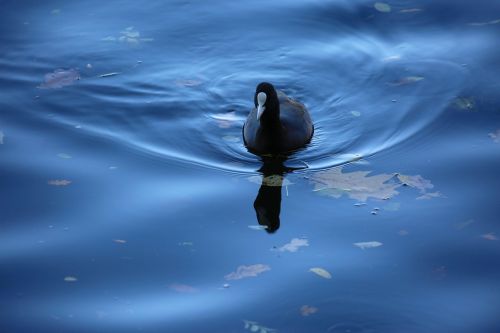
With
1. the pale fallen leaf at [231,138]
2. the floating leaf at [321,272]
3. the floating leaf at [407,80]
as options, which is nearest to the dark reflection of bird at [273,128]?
the pale fallen leaf at [231,138]

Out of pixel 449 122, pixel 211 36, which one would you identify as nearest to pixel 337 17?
pixel 211 36

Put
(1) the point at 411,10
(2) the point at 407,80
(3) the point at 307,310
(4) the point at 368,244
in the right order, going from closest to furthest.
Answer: (3) the point at 307,310 → (4) the point at 368,244 → (2) the point at 407,80 → (1) the point at 411,10

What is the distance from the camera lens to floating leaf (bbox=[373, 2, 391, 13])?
14.4 metres

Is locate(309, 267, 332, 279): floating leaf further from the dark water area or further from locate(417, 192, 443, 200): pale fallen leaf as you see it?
locate(417, 192, 443, 200): pale fallen leaf

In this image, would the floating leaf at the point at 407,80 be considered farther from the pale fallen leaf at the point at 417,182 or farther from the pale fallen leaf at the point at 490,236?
the pale fallen leaf at the point at 490,236

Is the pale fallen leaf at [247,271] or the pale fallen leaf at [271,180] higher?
the pale fallen leaf at [271,180]

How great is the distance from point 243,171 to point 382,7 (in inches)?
191

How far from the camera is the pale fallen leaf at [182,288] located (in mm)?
8680

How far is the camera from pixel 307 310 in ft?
27.4

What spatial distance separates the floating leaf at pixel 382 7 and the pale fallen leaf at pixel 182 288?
23.2ft

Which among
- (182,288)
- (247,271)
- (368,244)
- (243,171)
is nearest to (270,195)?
(243,171)

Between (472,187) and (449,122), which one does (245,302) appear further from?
(449,122)

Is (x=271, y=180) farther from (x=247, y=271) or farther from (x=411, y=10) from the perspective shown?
(x=411, y=10)

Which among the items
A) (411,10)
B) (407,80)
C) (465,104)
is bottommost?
(465,104)
